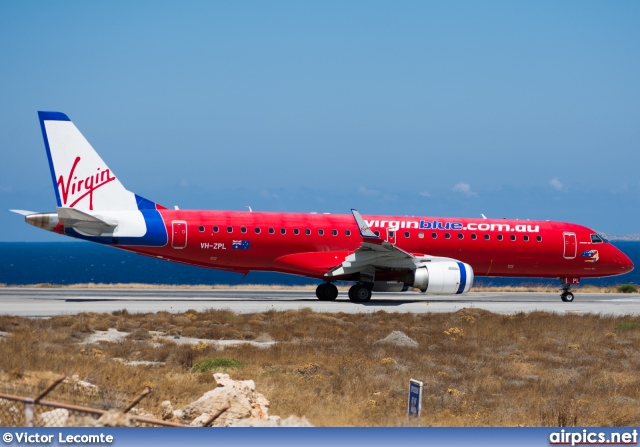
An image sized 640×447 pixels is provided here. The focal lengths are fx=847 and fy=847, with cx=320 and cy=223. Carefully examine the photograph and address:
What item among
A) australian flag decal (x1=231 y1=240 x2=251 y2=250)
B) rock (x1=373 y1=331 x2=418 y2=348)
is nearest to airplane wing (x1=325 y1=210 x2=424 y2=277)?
australian flag decal (x1=231 y1=240 x2=251 y2=250)

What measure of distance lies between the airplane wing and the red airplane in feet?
0.13

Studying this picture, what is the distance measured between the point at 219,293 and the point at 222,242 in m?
9.57

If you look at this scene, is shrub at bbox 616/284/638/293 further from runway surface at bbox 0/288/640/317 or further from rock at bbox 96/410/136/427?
rock at bbox 96/410/136/427

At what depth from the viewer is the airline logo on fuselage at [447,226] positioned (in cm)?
3531

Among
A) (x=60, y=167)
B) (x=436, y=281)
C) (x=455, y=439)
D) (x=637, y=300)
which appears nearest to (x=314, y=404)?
(x=455, y=439)

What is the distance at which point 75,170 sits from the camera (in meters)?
32.1

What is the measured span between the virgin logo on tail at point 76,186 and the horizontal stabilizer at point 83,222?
3.44 feet

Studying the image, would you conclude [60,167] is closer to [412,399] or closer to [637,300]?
[412,399]

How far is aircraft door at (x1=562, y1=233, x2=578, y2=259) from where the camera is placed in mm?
37000

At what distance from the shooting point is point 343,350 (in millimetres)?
20797

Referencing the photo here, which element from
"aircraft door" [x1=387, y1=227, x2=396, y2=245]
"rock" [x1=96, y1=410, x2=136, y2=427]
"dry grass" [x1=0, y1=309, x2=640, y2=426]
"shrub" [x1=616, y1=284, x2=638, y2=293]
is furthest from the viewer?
"shrub" [x1=616, y1=284, x2=638, y2=293]

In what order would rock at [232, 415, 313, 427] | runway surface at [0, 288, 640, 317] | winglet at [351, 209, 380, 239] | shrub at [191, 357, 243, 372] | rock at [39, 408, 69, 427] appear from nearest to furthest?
rock at [39, 408, 69, 427] < rock at [232, 415, 313, 427] < shrub at [191, 357, 243, 372] < runway surface at [0, 288, 640, 317] < winglet at [351, 209, 380, 239]

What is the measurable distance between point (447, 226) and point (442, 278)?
4244 millimetres

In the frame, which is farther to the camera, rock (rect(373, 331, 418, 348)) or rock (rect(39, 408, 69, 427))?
rock (rect(373, 331, 418, 348))
